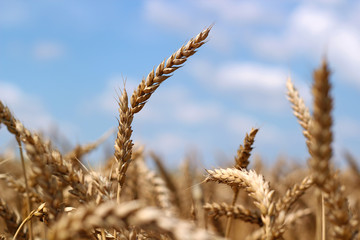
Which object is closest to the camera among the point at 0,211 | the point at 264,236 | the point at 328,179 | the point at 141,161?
the point at 328,179

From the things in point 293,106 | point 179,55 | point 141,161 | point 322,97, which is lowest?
point 322,97

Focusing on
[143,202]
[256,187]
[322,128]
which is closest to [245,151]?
[256,187]

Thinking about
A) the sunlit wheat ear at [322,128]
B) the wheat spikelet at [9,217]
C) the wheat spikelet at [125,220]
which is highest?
the wheat spikelet at [9,217]

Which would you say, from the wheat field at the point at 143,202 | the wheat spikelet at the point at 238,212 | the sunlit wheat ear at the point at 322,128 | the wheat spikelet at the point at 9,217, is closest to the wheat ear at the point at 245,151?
the wheat field at the point at 143,202

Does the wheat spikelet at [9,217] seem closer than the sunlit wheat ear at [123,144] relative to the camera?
No

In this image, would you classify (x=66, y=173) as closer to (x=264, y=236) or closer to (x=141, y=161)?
(x=264, y=236)

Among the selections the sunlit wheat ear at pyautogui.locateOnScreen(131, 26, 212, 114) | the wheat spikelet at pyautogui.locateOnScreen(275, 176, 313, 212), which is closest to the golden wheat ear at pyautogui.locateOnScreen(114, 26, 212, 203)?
the sunlit wheat ear at pyautogui.locateOnScreen(131, 26, 212, 114)

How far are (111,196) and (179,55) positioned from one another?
68cm

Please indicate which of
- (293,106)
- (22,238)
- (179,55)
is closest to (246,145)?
(293,106)

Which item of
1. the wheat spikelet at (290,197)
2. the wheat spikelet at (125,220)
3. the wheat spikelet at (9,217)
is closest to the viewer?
the wheat spikelet at (125,220)

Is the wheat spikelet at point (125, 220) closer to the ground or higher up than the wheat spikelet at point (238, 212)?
closer to the ground

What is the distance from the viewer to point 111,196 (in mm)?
1441

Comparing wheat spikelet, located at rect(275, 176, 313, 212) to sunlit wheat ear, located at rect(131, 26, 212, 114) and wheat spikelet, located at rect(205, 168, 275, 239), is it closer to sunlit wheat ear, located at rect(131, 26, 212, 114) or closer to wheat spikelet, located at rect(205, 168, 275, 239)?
wheat spikelet, located at rect(205, 168, 275, 239)

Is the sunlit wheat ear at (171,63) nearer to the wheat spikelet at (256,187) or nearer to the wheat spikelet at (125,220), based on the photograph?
the wheat spikelet at (256,187)
